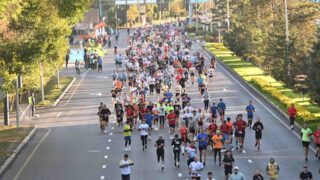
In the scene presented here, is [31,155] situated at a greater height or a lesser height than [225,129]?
lesser

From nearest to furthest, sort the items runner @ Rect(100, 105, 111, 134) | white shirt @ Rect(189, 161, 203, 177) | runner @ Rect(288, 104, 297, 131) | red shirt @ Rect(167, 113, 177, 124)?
white shirt @ Rect(189, 161, 203, 177) → red shirt @ Rect(167, 113, 177, 124) → runner @ Rect(288, 104, 297, 131) → runner @ Rect(100, 105, 111, 134)

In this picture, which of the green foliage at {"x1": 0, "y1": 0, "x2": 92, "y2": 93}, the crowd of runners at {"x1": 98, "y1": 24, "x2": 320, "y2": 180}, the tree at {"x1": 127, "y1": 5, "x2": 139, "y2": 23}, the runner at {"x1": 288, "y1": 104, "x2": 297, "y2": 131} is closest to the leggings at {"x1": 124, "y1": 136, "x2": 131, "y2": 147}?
the crowd of runners at {"x1": 98, "y1": 24, "x2": 320, "y2": 180}

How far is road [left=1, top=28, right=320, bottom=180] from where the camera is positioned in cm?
2719

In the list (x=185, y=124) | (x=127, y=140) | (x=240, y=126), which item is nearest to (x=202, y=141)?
(x=240, y=126)

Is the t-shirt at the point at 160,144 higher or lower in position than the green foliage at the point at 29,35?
lower

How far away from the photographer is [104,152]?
3150 cm

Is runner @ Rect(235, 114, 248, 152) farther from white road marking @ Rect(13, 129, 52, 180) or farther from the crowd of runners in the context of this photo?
white road marking @ Rect(13, 129, 52, 180)

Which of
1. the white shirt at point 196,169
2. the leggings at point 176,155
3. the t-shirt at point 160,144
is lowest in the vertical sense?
the leggings at point 176,155

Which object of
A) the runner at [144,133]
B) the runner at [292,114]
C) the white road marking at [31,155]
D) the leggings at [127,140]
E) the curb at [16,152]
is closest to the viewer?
the white road marking at [31,155]

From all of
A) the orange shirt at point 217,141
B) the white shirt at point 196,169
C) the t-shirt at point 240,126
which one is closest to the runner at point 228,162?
the white shirt at point 196,169

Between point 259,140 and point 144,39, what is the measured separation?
235 ft

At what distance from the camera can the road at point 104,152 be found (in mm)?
27188

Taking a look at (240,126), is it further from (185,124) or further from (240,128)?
(185,124)

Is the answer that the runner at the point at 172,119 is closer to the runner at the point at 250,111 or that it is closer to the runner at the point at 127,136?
the runner at the point at 127,136
